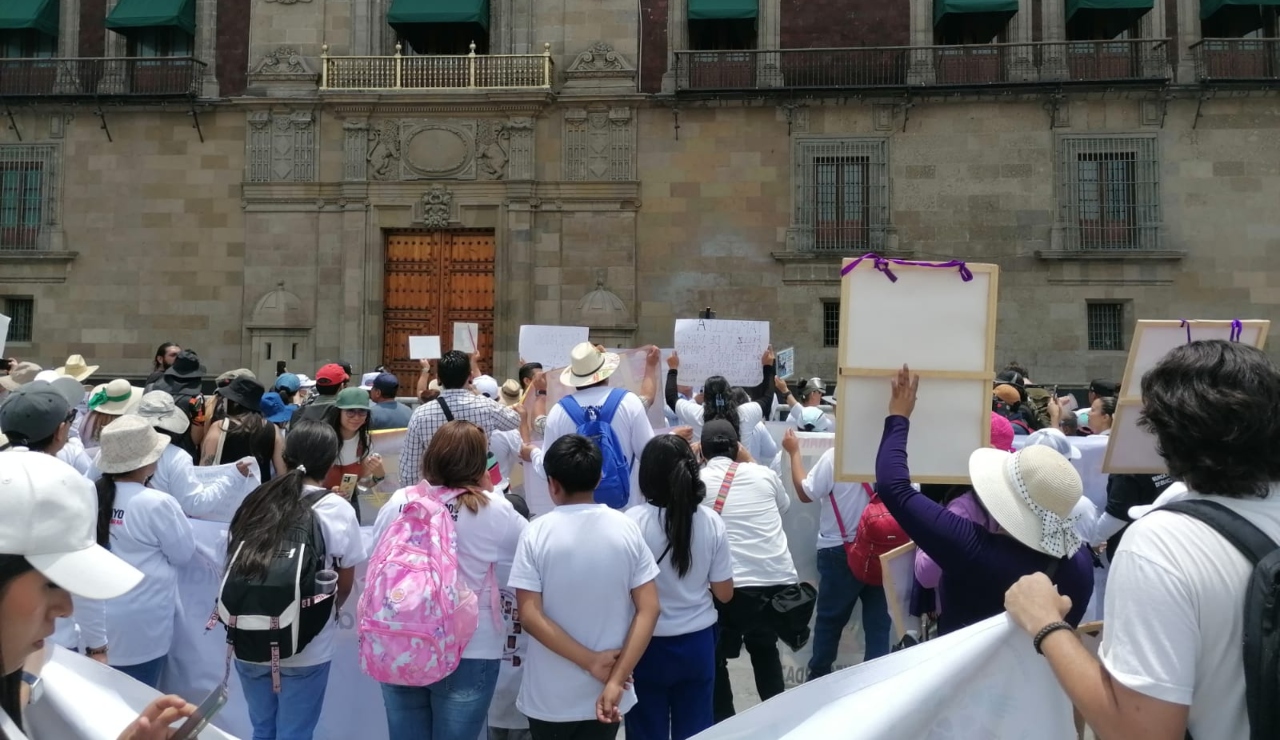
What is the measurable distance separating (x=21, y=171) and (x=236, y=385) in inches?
672

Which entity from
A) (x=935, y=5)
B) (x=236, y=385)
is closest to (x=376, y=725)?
(x=236, y=385)

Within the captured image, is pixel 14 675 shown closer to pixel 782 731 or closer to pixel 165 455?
pixel 782 731

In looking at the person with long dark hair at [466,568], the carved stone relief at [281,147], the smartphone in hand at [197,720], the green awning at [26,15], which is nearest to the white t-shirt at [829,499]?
the person with long dark hair at [466,568]

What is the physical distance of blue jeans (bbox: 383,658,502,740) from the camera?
3998mm

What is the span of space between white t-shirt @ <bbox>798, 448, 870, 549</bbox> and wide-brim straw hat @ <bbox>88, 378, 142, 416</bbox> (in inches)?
172

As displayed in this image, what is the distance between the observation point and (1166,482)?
508 cm

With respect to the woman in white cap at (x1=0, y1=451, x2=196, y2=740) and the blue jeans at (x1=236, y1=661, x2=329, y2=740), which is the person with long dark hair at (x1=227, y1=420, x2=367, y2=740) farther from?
A: the woman in white cap at (x1=0, y1=451, x2=196, y2=740)

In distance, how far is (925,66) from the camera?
18453 millimetres

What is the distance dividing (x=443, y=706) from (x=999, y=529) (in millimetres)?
2369

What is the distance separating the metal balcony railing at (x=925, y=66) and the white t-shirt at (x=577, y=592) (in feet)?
52.1

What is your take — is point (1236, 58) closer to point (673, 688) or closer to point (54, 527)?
point (673, 688)

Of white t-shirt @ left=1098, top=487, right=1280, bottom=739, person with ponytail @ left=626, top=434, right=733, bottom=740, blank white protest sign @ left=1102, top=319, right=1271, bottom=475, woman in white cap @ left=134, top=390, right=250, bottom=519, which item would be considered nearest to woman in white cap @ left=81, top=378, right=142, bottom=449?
woman in white cap @ left=134, top=390, right=250, bottom=519

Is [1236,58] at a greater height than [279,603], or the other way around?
[1236,58]

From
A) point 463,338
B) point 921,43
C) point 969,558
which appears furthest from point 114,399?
point 921,43
